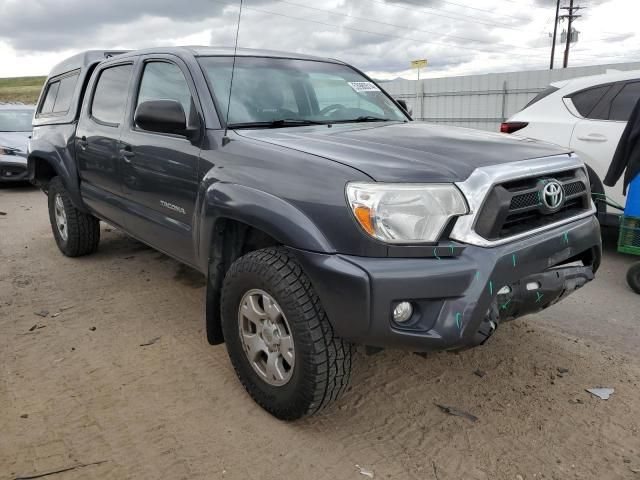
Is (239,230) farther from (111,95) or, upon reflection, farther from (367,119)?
(111,95)

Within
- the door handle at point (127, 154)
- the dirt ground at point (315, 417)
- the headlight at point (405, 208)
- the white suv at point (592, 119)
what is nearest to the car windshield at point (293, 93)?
the door handle at point (127, 154)

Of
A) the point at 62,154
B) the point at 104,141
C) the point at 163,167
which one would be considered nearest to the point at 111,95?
the point at 104,141

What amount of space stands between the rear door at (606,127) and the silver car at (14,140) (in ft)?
28.9

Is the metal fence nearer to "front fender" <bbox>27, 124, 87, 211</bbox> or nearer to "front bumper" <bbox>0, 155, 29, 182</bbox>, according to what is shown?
"front bumper" <bbox>0, 155, 29, 182</bbox>

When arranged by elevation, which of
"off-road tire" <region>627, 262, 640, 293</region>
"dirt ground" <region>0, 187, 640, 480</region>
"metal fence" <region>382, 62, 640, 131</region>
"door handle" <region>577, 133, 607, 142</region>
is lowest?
"dirt ground" <region>0, 187, 640, 480</region>

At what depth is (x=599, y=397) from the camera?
2.80 metres

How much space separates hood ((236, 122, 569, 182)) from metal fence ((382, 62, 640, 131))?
11.8 meters

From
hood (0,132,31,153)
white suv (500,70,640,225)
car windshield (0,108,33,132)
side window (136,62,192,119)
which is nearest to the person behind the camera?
side window (136,62,192,119)

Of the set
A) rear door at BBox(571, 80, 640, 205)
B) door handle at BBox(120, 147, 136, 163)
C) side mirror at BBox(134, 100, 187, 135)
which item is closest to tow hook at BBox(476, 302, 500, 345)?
side mirror at BBox(134, 100, 187, 135)

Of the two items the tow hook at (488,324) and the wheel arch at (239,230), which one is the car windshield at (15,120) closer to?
the wheel arch at (239,230)

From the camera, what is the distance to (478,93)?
16.0 metres

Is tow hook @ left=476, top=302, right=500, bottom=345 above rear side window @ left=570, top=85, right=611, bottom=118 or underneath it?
underneath

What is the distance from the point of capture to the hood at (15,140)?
1024 centimetres

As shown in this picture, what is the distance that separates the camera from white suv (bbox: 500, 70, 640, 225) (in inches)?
202
